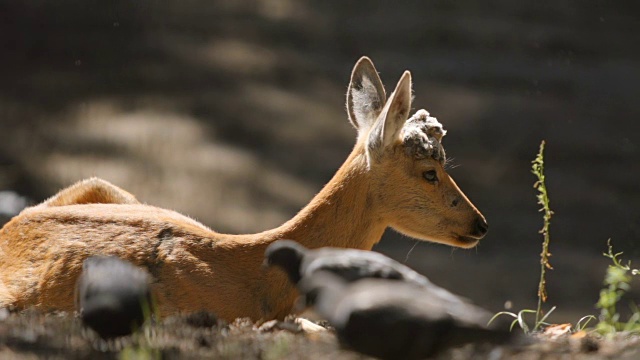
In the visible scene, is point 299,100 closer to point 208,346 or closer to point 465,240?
point 465,240

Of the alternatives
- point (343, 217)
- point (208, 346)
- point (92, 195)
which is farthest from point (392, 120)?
point (208, 346)

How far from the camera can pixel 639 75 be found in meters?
7.84

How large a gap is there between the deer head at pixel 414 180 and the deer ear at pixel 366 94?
4.0 inches

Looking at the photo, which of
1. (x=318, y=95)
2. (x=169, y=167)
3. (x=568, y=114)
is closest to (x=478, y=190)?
(x=568, y=114)

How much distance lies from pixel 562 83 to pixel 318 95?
6.06 feet

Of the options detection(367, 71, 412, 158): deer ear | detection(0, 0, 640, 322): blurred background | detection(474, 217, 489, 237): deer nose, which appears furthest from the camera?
detection(0, 0, 640, 322): blurred background

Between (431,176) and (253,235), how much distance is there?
0.98 m

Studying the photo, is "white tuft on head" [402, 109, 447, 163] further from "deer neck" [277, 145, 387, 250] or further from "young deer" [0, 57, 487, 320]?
"deer neck" [277, 145, 387, 250]

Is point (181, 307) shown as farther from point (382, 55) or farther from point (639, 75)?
point (639, 75)

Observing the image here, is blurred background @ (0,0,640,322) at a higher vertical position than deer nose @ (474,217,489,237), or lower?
higher

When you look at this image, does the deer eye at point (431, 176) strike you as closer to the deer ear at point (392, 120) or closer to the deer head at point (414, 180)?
the deer head at point (414, 180)

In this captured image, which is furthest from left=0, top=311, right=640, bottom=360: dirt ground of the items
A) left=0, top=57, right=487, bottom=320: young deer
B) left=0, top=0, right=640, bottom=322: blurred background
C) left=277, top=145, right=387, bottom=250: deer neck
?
left=0, top=0, right=640, bottom=322: blurred background

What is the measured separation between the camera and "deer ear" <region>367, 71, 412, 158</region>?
4.99 m

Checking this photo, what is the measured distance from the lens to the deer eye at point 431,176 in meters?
5.31
